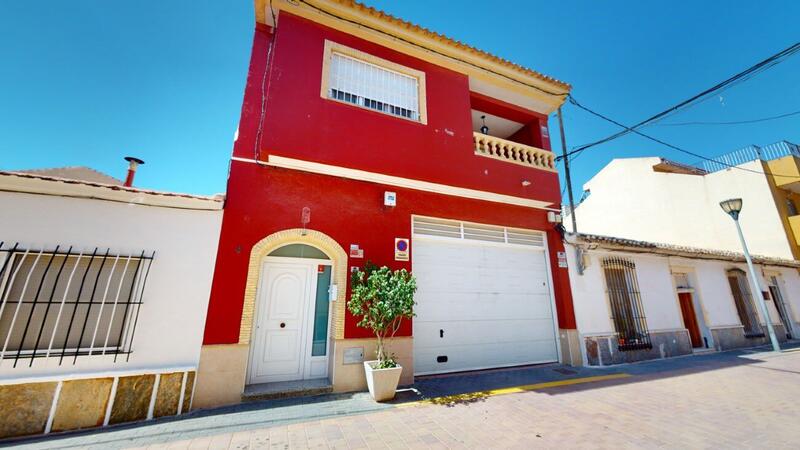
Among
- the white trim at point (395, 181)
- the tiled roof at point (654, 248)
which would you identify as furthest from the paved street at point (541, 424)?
the white trim at point (395, 181)

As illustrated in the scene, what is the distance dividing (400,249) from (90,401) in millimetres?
5091

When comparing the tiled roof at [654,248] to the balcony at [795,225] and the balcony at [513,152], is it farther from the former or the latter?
the balcony at [795,225]

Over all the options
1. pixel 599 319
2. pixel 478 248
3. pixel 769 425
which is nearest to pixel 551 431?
pixel 769 425

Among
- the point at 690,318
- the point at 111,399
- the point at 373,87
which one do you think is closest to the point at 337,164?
the point at 373,87

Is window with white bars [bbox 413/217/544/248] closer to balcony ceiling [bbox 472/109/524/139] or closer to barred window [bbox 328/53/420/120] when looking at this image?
barred window [bbox 328/53/420/120]

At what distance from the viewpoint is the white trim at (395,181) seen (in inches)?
223

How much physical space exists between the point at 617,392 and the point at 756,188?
16910mm

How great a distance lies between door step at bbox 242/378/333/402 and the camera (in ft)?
15.2

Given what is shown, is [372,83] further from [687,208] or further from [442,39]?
[687,208]

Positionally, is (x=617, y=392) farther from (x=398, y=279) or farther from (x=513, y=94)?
(x=513, y=94)

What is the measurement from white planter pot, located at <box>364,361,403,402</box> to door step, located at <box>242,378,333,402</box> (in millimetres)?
836

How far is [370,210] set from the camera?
6.20 m

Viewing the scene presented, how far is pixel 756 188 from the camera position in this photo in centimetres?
1423

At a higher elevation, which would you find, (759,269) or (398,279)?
(759,269)
